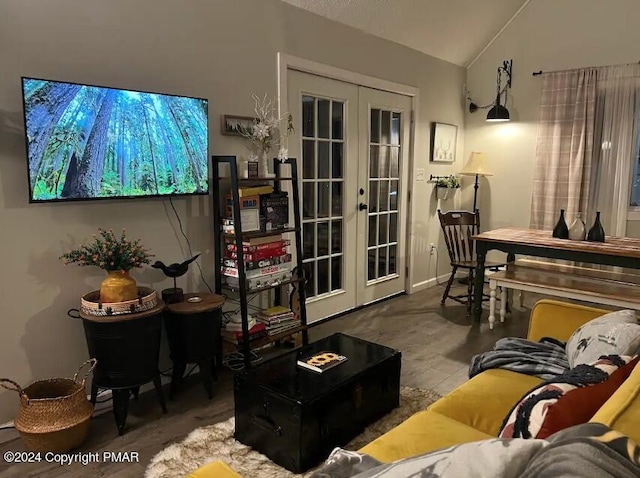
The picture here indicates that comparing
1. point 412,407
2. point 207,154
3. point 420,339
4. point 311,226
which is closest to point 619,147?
point 420,339

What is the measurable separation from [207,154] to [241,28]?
906 mm

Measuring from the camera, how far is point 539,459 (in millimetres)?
806

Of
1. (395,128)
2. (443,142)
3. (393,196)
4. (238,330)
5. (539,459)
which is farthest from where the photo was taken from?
(443,142)

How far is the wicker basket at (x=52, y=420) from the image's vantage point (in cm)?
216

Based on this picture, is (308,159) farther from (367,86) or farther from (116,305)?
(116,305)

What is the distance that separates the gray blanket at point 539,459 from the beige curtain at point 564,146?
4618 millimetres

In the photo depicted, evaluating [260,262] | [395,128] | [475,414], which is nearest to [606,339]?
[475,414]

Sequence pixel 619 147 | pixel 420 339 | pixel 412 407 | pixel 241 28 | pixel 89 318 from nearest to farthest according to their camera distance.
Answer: pixel 89 318, pixel 412 407, pixel 241 28, pixel 420 339, pixel 619 147

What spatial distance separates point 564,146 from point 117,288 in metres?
4.52

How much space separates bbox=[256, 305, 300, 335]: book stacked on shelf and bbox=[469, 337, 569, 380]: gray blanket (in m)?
1.40

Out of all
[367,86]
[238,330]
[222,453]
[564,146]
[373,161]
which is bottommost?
[222,453]

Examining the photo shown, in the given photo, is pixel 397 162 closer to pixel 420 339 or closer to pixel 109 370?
pixel 420 339

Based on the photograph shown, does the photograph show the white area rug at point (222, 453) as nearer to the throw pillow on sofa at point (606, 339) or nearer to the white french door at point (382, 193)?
the throw pillow on sofa at point (606, 339)

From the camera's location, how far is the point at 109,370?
2363 mm
